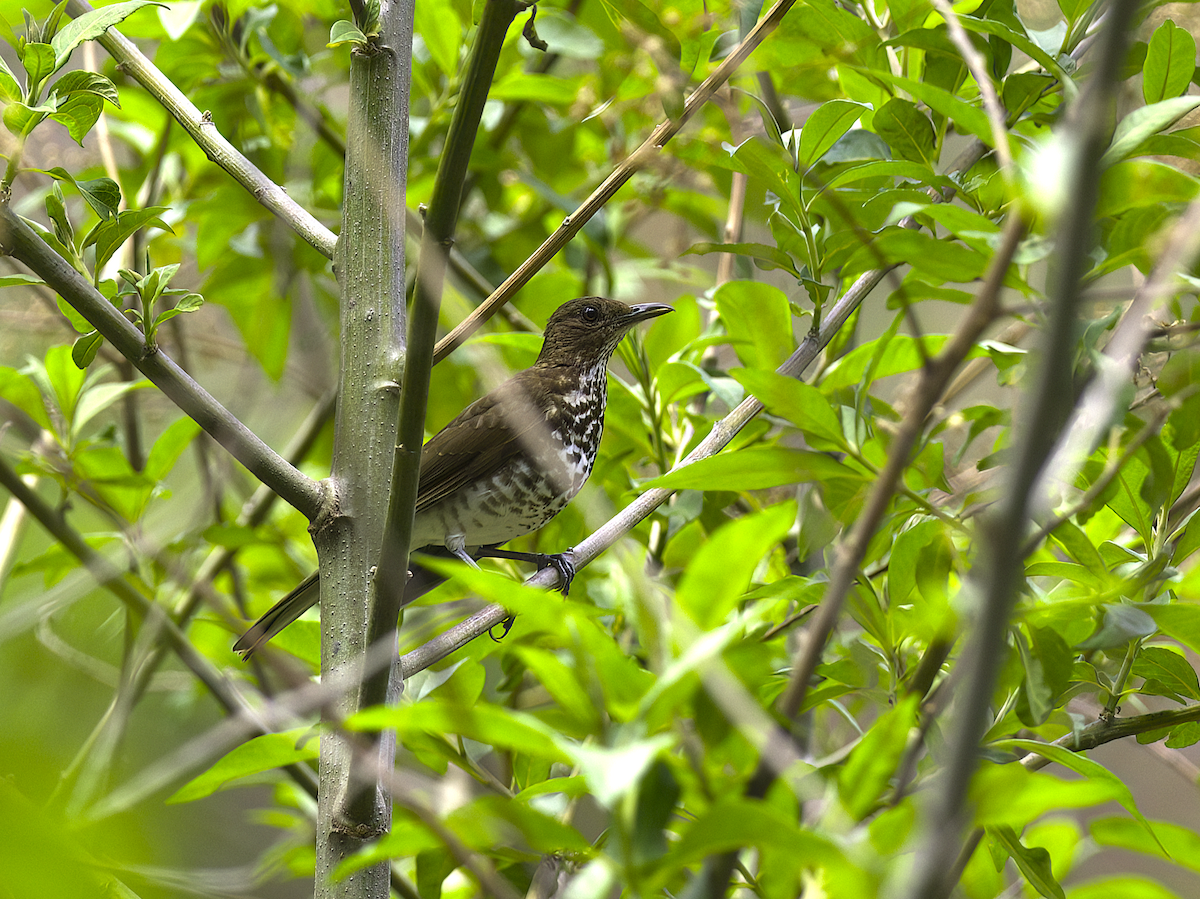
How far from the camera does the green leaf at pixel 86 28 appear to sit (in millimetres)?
1406

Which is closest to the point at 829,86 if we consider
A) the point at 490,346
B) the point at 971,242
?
the point at 490,346

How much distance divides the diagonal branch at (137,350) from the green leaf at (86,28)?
0.25 m

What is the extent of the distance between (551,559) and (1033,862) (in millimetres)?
1228

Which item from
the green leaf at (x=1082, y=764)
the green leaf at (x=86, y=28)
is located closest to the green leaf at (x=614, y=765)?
the green leaf at (x=1082, y=764)

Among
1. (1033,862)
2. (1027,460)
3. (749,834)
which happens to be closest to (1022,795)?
(749,834)

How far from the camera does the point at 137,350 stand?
53.2 inches

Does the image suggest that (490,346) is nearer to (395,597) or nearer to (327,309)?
(395,597)

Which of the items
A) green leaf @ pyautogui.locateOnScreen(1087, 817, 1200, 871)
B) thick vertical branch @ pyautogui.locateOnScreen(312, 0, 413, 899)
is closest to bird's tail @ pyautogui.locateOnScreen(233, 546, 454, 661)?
thick vertical branch @ pyautogui.locateOnScreen(312, 0, 413, 899)

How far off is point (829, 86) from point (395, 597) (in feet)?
6.05

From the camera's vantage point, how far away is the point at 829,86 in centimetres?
255

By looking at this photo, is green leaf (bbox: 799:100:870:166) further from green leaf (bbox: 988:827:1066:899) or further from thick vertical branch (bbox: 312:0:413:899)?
green leaf (bbox: 988:827:1066:899)

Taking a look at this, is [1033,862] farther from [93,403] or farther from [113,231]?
[93,403]

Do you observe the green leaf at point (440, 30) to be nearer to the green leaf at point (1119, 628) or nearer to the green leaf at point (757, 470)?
the green leaf at point (757, 470)

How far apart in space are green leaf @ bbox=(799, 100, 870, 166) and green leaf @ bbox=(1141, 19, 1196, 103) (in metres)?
0.40
